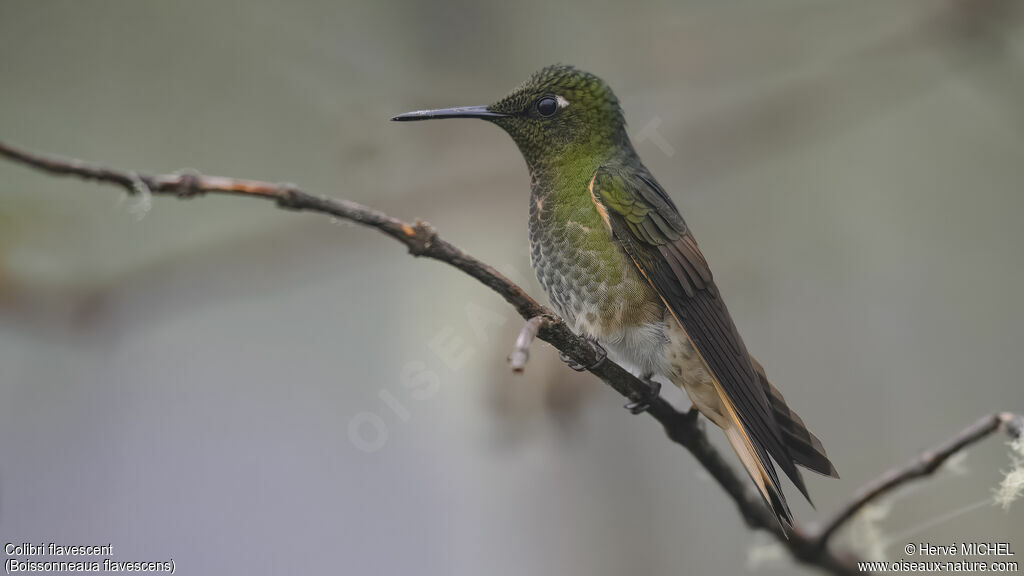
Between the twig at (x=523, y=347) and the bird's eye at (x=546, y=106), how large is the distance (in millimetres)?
586

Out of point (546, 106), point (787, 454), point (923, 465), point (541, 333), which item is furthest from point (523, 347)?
point (546, 106)

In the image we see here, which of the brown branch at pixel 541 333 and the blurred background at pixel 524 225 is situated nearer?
the brown branch at pixel 541 333

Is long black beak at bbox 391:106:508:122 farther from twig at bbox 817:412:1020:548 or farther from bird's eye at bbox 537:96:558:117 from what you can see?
twig at bbox 817:412:1020:548

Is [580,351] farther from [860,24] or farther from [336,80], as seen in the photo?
[860,24]

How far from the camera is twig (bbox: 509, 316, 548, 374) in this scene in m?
0.70

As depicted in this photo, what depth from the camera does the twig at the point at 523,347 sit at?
0.70 meters

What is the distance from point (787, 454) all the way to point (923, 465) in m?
0.16

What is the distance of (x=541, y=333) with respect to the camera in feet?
3.16

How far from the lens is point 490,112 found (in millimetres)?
1313

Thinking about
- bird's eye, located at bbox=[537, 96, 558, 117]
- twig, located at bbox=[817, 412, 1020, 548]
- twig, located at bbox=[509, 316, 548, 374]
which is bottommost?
twig, located at bbox=[817, 412, 1020, 548]

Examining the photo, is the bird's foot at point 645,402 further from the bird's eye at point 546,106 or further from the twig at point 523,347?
the bird's eye at point 546,106

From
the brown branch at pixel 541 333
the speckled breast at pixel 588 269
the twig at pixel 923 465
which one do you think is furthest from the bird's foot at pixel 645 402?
the twig at pixel 923 465

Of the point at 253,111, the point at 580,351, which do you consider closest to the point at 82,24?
the point at 253,111

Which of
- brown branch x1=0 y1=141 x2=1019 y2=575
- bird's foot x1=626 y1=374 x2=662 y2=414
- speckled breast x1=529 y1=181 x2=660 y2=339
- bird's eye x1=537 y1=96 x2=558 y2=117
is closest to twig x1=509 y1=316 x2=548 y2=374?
brown branch x1=0 y1=141 x2=1019 y2=575
